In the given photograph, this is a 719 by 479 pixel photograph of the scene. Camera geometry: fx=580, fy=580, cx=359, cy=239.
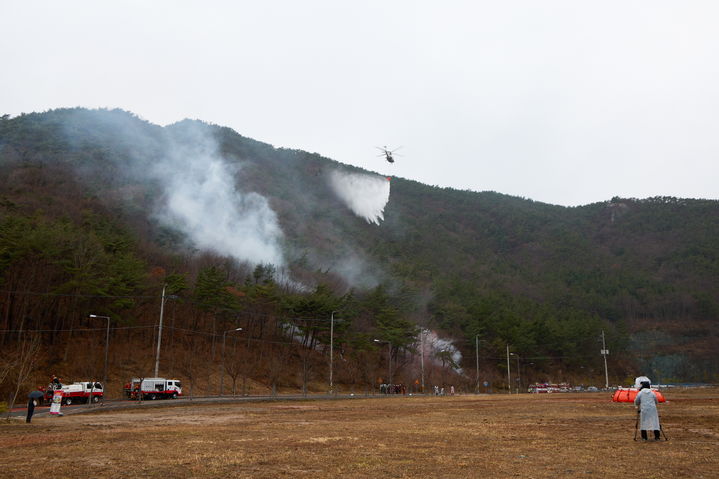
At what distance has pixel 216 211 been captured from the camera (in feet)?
474

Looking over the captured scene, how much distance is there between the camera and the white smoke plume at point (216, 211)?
13195cm

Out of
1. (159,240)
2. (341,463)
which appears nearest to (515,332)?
(159,240)

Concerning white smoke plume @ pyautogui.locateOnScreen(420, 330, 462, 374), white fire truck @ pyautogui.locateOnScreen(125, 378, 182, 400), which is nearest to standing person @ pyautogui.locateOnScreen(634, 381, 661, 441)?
white fire truck @ pyautogui.locateOnScreen(125, 378, 182, 400)

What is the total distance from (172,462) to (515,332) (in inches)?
4104

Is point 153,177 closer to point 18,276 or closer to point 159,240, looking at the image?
point 159,240

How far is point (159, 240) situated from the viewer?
401 feet

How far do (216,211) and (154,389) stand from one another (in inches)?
3710

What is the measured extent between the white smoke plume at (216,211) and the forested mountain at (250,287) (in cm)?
65

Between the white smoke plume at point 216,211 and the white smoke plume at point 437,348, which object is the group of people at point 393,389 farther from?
the white smoke plume at point 216,211

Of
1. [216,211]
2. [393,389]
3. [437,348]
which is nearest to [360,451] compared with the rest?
[393,389]

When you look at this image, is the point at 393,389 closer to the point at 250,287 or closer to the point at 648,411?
the point at 250,287

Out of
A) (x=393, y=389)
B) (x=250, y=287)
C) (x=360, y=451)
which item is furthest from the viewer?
(x=250, y=287)

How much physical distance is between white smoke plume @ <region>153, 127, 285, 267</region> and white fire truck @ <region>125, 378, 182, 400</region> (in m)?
68.4

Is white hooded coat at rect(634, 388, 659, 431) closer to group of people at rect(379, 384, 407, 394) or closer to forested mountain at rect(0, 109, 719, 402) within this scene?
forested mountain at rect(0, 109, 719, 402)
